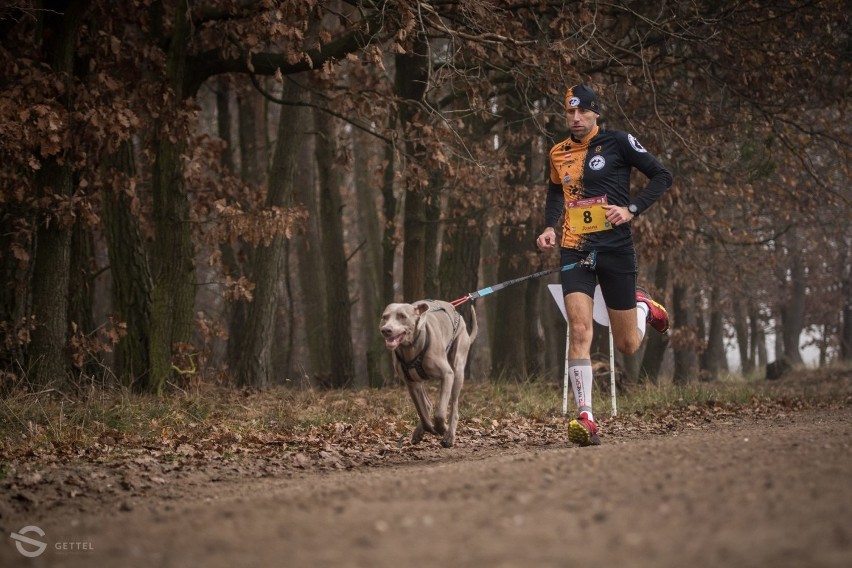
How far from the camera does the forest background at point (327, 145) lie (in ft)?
37.6

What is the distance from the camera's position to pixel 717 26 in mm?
15039

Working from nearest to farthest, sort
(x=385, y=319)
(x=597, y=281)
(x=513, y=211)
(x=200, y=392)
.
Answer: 1. (x=385, y=319)
2. (x=597, y=281)
3. (x=200, y=392)
4. (x=513, y=211)

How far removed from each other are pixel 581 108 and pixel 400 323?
7.83 ft

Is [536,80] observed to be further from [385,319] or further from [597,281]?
[385,319]

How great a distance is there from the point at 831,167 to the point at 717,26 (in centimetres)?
808

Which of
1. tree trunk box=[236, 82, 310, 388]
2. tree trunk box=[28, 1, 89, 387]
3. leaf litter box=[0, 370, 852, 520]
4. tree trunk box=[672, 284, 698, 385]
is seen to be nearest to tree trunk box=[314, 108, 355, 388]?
tree trunk box=[236, 82, 310, 388]

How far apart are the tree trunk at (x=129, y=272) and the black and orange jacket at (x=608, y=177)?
267 inches

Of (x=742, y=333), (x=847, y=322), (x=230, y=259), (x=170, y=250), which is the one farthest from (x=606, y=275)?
(x=742, y=333)

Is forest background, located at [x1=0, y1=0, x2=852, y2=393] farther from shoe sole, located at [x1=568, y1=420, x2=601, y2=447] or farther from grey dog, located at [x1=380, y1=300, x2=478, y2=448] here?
shoe sole, located at [x1=568, y1=420, x2=601, y2=447]

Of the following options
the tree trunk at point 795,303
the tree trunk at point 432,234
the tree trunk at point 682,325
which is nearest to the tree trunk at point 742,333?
the tree trunk at point 795,303

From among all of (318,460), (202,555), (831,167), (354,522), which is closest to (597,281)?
(318,460)

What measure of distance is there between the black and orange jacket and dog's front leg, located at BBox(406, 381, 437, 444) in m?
1.80

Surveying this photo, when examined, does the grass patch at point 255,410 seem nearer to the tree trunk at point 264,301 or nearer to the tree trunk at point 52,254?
the tree trunk at point 52,254

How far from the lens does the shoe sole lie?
8.09 m
